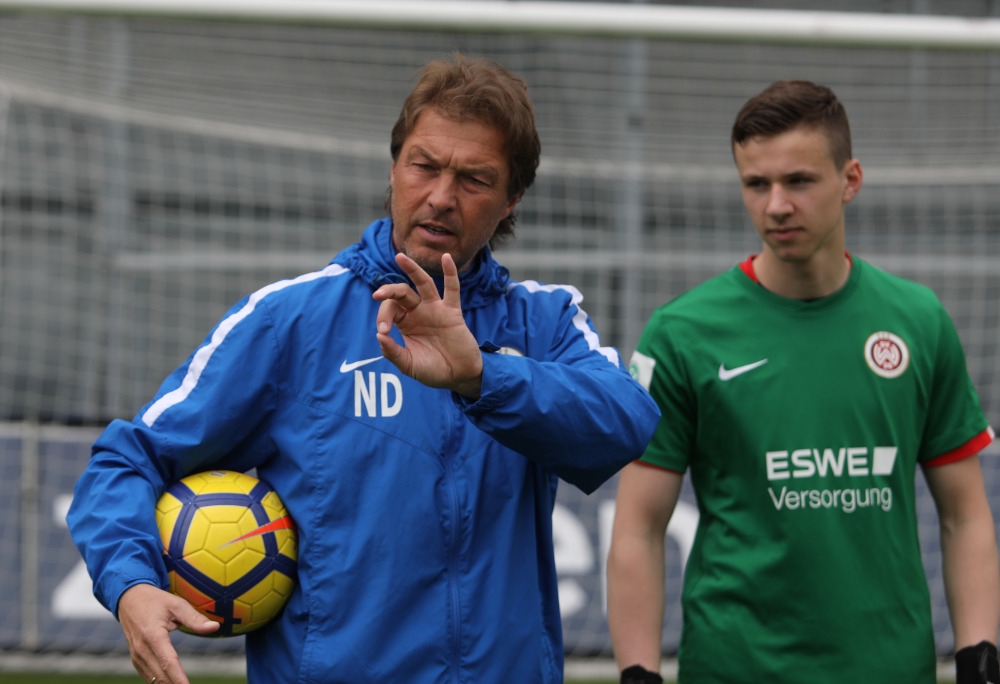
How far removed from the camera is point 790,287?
2805 millimetres

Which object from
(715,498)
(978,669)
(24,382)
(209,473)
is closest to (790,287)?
(715,498)

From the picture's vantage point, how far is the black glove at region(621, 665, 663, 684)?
2592mm

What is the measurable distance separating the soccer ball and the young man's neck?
146 cm

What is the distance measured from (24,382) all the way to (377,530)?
25.4 feet

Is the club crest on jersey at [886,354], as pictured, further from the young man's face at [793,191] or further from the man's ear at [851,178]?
the man's ear at [851,178]

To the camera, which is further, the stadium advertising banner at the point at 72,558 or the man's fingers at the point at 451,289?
the stadium advertising banner at the point at 72,558

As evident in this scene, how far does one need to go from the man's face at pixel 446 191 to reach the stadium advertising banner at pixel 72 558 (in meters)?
3.26

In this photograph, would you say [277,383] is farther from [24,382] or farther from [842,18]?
[24,382]

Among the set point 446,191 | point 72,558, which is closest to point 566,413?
point 446,191

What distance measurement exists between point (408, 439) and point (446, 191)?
0.51 metres

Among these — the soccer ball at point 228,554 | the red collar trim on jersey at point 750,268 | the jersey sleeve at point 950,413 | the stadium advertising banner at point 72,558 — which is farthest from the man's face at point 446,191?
the stadium advertising banner at point 72,558

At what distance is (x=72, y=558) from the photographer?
17.3 ft

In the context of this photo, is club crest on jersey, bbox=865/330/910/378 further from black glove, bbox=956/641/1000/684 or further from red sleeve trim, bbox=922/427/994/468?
black glove, bbox=956/641/1000/684

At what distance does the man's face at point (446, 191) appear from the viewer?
216 centimetres
